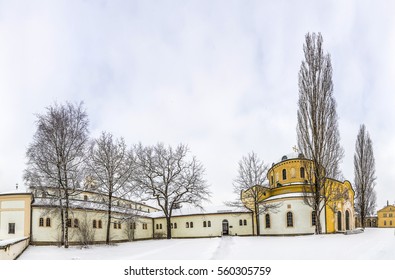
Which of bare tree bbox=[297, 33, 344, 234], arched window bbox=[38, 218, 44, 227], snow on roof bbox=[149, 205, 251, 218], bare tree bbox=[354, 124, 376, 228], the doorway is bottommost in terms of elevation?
the doorway

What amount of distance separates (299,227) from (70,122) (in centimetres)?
1425

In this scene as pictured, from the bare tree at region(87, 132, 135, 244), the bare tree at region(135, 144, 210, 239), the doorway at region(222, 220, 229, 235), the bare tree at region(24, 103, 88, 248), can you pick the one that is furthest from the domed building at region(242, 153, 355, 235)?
the bare tree at region(24, 103, 88, 248)

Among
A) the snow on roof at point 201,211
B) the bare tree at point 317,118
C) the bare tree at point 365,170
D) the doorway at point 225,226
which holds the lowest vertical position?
the doorway at point 225,226

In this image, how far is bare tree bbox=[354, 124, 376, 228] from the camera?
27.2 ft

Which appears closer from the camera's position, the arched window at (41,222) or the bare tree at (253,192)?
the arched window at (41,222)

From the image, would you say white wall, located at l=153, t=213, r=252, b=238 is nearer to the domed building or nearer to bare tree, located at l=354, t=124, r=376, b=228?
the domed building

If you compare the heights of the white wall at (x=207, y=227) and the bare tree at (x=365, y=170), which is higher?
the bare tree at (x=365, y=170)

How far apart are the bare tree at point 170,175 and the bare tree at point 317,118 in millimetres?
3571

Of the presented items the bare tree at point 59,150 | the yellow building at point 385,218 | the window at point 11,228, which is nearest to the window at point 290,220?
the yellow building at point 385,218

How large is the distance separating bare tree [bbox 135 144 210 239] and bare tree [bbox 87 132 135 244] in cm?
42

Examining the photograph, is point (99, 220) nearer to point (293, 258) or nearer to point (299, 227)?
point (293, 258)

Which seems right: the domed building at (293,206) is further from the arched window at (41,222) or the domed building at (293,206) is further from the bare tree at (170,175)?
the arched window at (41,222)

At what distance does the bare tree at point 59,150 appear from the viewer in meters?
8.12

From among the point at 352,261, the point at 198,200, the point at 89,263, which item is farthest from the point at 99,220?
the point at 352,261
